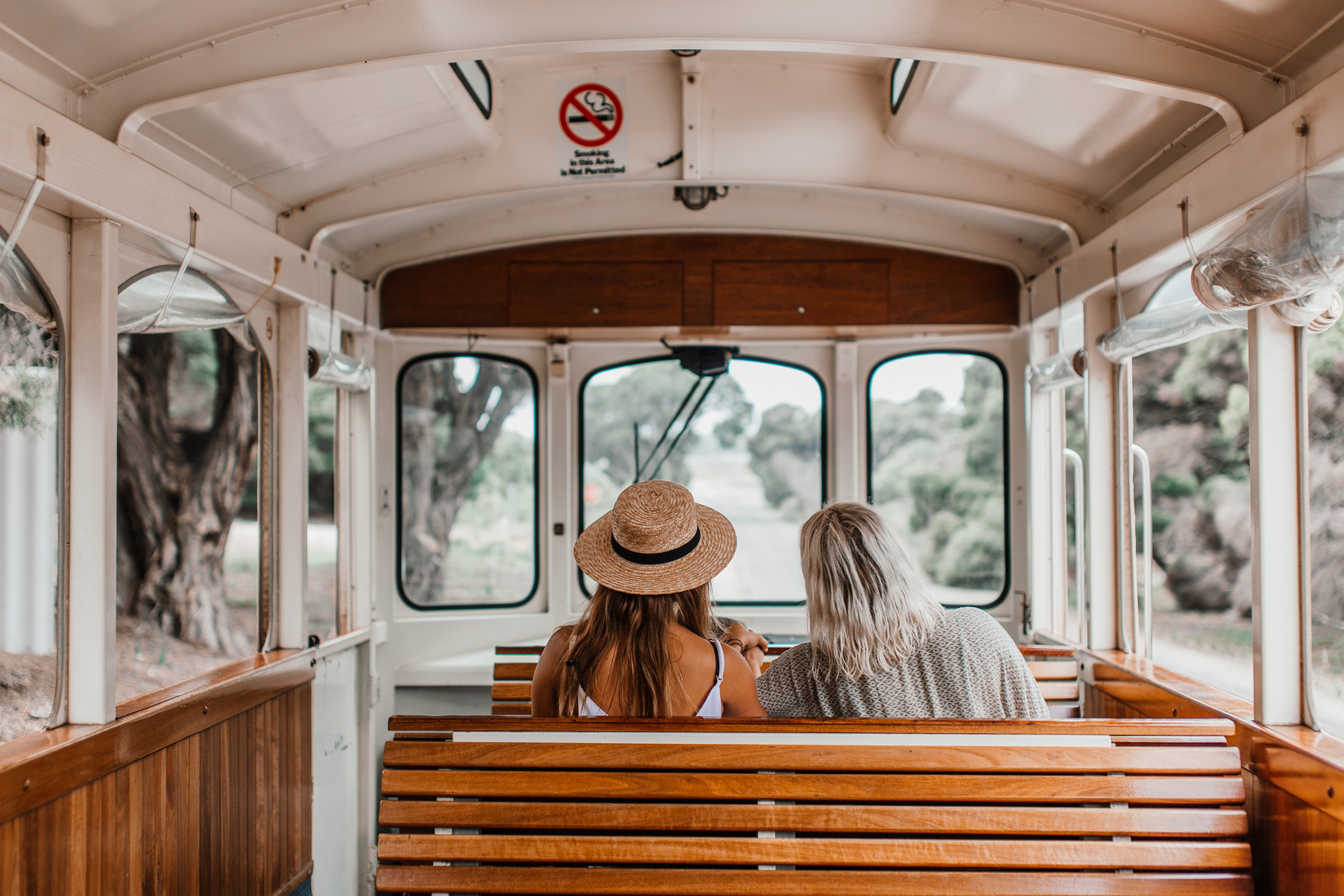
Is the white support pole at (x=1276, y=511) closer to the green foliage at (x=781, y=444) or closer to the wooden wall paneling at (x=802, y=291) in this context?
the wooden wall paneling at (x=802, y=291)

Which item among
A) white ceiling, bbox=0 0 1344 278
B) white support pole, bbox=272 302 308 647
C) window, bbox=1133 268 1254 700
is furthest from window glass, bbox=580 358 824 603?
window, bbox=1133 268 1254 700

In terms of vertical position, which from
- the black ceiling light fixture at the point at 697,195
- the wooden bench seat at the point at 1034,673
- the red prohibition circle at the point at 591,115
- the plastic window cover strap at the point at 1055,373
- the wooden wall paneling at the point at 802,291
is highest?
the red prohibition circle at the point at 591,115

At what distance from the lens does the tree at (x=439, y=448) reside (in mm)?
4336

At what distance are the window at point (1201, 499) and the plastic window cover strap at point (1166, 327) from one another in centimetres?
812

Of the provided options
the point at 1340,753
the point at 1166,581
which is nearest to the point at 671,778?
the point at 1340,753

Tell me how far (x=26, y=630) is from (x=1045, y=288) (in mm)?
3833

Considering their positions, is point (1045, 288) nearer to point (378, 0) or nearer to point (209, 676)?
point (378, 0)

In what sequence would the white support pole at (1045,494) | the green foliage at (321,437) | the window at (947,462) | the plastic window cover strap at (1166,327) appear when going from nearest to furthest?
1. the plastic window cover strap at (1166,327)
2. the white support pole at (1045,494)
3. the window at (947,462)
4. the green foliage at (321,437)

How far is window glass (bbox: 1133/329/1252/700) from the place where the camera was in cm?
1048

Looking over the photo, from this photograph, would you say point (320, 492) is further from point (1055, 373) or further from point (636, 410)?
point (1055, 373)

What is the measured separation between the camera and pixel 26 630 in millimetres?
2391

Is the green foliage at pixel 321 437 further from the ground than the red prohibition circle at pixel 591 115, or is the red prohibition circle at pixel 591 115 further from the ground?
the red prohibition circle at pixel 591 115

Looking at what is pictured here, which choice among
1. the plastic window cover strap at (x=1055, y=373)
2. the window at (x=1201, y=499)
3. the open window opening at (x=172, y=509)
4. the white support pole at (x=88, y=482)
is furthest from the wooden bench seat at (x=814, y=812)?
the window at (x=1201, y=499)

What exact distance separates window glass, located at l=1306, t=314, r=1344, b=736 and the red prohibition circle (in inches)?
90.4
